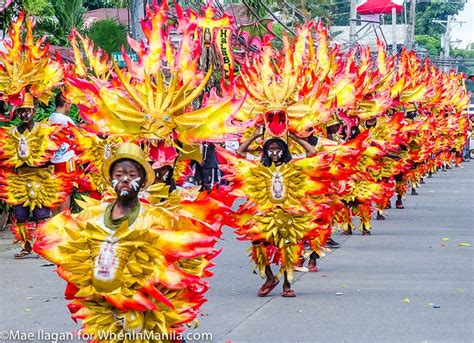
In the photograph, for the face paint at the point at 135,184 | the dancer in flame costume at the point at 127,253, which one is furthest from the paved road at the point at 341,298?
the face paint at the point at 135,184

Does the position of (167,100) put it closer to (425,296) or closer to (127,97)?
(127,97)

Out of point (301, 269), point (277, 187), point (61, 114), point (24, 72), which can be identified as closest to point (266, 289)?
point (277, 187)

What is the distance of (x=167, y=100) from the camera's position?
8.16m

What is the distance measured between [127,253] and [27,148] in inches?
268

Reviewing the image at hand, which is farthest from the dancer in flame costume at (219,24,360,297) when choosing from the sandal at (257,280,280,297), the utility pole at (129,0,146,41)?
the utility pole at (129,0,146,41)

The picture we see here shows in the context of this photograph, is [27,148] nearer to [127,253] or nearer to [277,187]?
[277,187]

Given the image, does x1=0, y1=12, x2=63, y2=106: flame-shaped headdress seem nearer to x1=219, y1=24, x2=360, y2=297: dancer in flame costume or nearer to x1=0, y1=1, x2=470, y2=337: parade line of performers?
x1=0, y1=1, x2=470, y2=337: parade line of performers

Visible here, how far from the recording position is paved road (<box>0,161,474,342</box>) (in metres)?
9.24

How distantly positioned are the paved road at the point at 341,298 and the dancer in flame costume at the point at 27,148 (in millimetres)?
652

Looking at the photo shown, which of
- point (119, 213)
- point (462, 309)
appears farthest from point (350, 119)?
point (119, 213)

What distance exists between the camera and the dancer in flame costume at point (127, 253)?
670 centimetres

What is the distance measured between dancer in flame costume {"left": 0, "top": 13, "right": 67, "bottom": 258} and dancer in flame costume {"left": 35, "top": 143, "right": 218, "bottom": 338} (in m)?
6.47

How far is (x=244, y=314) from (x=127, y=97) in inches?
101

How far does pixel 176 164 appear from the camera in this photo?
451 inches
